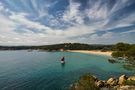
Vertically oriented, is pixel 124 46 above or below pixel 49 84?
above

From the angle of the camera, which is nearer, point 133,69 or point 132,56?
point 133,69

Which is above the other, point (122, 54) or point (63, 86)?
point (122, 54)

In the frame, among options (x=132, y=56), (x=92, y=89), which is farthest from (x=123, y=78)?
(x=132, y=56)

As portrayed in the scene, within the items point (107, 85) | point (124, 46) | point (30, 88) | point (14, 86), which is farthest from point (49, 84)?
point (124, 46)

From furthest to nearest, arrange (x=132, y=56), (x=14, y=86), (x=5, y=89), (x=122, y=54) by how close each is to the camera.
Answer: (x=122, y=54)
(x=132, y=56)
(x=14, y=86)
(x=5, y=89)

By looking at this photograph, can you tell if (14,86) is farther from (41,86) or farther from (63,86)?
(63,86)

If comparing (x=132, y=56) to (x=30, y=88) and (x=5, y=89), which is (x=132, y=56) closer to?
(x=30, y=88)

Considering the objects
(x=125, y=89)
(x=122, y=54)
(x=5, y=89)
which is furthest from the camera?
(x=122, y=54)

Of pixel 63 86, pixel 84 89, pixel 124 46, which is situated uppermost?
pixel 124 46

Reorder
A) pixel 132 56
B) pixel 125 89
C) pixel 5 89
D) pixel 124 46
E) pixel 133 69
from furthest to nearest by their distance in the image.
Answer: pixel 124 46, pixel 132 56, pixel 133 69, pixel 5 89, pixel 125 89
